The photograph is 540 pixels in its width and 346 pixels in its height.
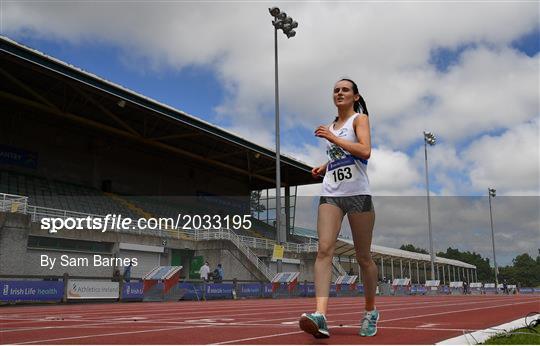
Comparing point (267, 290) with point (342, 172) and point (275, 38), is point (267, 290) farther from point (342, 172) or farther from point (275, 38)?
point (342, 172)

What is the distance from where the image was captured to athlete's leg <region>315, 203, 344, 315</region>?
4.52 m

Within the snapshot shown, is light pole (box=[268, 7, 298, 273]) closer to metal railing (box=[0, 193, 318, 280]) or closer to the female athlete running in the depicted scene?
metal railing (box=[0, 193, 318, 280])

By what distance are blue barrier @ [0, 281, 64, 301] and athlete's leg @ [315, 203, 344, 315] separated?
14.0 meters

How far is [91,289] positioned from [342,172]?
15.6 meters

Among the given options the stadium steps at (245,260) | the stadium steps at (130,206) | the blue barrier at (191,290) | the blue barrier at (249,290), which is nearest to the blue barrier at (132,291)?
the blue barrier at (191,290)

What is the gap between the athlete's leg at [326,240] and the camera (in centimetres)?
452

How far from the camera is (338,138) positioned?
14.8 feet

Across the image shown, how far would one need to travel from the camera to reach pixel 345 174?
15.2ft

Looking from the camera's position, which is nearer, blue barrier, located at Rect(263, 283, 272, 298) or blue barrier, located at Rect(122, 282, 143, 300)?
blue barrier, located at Rect(122, 282, 143, 300)

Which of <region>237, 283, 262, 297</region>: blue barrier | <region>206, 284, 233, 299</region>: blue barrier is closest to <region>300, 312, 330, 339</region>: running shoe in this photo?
<region>206, 284, 233, 299</region>: blue barrier

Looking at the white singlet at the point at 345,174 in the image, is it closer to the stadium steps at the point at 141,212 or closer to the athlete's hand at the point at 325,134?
the athlete's hand at the point at 325,134

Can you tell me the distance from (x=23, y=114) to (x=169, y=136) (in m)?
9.46

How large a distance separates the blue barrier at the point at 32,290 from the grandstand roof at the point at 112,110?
1234 centimetres

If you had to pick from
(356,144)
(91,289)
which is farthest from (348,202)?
(91,289)
